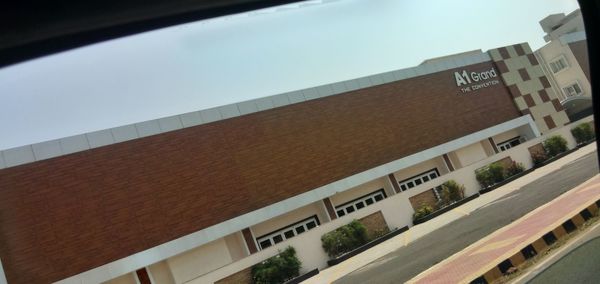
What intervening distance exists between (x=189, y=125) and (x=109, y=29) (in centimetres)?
2238

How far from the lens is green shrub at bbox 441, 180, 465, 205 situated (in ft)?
78.4

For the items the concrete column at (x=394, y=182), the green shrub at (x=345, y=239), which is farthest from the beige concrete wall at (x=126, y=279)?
the concrete column at (x=394, y=182)

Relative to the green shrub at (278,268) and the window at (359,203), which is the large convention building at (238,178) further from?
the green shrub at (278,268)

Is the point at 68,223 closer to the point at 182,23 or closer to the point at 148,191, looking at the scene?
the point at 148,191

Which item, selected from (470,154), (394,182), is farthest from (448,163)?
(394,182)

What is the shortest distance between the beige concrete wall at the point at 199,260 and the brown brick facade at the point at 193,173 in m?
1.05

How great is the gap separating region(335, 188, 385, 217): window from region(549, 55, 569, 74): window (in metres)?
24.6

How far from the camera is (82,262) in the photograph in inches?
736

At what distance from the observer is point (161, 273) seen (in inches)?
786

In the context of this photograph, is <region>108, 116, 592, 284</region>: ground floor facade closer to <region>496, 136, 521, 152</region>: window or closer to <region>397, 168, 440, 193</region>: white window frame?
<region>397, 168, 440, 193</region>: white window frame

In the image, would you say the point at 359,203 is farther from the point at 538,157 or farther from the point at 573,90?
the point at 573,90

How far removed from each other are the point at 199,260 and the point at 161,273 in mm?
1699

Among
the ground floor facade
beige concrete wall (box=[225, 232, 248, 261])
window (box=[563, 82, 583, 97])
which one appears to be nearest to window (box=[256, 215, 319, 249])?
the ground floor facade

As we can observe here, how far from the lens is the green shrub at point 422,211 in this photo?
898 inches
